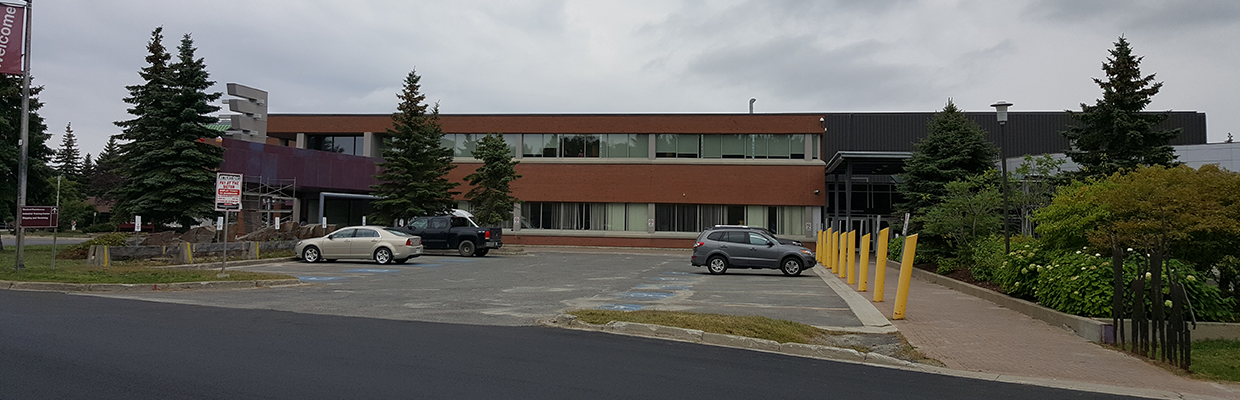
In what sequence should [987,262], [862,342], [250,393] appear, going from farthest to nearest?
[987,262]
[862,342]
[250,393]

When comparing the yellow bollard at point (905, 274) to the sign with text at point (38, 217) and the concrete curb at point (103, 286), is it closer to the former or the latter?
the concrete curb at point (103, 286)

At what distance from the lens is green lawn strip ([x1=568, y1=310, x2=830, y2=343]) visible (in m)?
10.3

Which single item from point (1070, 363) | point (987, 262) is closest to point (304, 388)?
point (1070, 363)

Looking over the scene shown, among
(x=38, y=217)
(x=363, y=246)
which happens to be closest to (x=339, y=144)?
(x=363, y=246)

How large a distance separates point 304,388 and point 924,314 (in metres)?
10.9

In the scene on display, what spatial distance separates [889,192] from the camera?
46.4 meters

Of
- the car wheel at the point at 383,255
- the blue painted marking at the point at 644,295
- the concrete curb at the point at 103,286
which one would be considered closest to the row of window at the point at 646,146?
the car wheel at the point at 383,255

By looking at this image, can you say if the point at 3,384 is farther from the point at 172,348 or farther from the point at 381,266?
the point at 381,266

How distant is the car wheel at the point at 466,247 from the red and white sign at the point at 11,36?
16194 millimetres

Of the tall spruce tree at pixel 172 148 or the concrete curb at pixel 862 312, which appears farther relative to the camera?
the tall spruce tree at pixel 172 148

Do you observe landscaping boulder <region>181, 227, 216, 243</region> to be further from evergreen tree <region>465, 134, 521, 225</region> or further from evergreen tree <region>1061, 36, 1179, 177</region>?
evergreen tree <region>1061, 36, 1179, 177</region>

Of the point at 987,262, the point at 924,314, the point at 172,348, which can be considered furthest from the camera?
the point at 987,262

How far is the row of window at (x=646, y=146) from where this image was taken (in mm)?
44719

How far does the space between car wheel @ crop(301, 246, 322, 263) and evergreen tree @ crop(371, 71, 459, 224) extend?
33.1 ft
